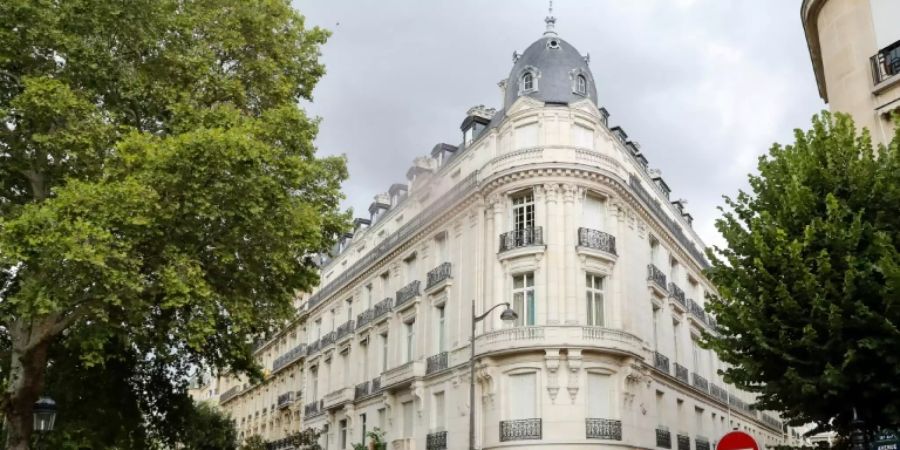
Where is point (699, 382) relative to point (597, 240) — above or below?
below

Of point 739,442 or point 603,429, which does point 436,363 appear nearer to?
point 603,429

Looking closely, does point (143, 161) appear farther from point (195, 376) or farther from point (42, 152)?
point (195, 376)

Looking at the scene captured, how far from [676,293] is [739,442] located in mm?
26099

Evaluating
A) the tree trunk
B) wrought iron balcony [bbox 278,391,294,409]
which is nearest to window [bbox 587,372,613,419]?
the tree trunk

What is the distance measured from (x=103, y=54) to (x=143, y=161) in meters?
2.59

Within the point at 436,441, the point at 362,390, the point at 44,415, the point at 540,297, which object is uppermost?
the point at 540,297

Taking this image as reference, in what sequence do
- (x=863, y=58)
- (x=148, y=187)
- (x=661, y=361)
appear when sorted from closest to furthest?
(x=148, y=187), (x=863, y=58), (x=661, y=361)

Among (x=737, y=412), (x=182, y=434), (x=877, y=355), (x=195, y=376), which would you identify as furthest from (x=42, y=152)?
(x=737, y=412)

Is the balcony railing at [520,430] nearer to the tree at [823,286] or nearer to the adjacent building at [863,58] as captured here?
the tree at [823,286]

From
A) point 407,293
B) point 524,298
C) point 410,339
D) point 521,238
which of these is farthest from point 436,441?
point 521,238

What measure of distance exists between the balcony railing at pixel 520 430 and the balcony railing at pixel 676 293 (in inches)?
395

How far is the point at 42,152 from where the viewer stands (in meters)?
16.5

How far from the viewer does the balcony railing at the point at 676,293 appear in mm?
32625

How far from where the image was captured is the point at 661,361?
29688 mm
